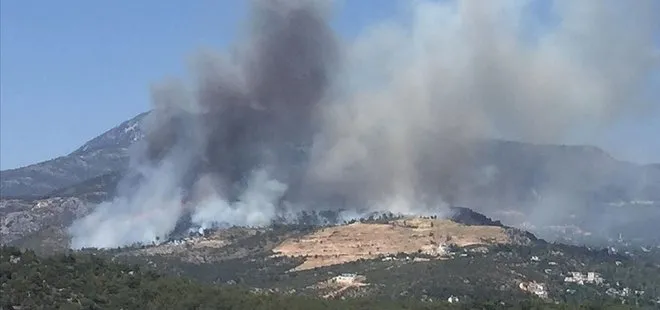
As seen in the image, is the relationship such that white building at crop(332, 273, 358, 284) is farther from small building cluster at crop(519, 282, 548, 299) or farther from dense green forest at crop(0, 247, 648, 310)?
dense green forest at crop(0, 247, 648, 310)

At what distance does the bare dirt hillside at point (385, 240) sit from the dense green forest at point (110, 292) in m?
62.2

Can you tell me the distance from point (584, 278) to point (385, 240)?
32.6 metres

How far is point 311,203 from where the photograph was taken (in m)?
189

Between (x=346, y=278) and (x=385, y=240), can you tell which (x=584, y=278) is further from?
(x=385, y=240)

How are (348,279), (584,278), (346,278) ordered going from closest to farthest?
(348,279) → (346,278) → (584,278)

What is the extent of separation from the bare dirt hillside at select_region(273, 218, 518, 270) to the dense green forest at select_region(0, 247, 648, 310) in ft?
204

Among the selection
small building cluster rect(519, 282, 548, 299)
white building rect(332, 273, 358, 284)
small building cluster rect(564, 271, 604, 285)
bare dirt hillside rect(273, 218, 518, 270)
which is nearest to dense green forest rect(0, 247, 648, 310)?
small building cluster rect(519, 282, 548, 299)

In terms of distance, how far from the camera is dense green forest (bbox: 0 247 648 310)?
5469 centimetres

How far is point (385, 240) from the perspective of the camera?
150 m

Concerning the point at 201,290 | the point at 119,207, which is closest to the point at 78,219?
the point at 119,207

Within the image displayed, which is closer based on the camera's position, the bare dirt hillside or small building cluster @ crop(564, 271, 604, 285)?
small building cluster @ crop(564, 271, 604, 285)

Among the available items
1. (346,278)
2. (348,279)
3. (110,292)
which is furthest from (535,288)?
(110,292)

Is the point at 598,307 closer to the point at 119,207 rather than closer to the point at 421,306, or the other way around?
the point at 421,306

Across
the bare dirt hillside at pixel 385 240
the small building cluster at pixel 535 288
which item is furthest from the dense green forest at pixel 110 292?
the bare dirt hillside at pixel 385 240
